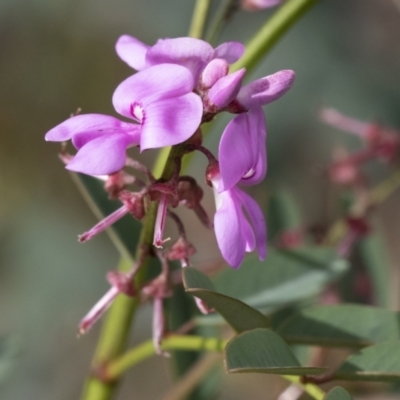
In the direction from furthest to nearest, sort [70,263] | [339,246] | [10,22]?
[10,22] → [70,263] → [339,246]

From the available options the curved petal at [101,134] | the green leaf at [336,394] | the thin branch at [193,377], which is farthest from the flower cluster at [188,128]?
the thin branch at [193,377]

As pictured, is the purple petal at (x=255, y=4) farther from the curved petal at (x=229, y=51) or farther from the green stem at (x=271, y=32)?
the curved petal at (x=229, y=51)

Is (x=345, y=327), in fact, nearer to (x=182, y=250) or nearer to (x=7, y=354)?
(x=182, y=250)

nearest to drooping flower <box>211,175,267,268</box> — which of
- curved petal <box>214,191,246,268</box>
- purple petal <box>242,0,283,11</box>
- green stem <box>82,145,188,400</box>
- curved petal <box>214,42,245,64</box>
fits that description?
curved petal <box>214,191,246,268</box>

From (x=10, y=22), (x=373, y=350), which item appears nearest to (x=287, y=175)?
(x=10, y=22)

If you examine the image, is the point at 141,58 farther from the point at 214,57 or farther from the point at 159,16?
the point at 159,16

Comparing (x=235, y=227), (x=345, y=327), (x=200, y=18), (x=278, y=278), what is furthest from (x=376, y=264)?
(x=235, y=227)
